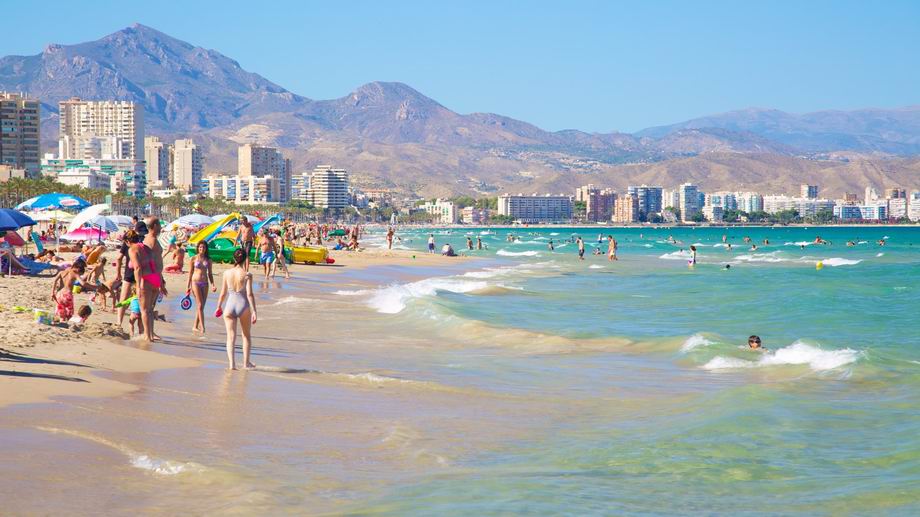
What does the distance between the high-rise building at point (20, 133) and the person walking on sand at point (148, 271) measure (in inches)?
6332

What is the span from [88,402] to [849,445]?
6.70 meters

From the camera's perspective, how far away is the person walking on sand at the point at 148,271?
12.6 meters

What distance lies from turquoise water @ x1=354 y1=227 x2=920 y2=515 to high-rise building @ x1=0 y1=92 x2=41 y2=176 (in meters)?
154

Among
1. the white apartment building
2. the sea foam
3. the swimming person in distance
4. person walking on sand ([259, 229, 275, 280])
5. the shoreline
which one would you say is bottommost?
the sea foam

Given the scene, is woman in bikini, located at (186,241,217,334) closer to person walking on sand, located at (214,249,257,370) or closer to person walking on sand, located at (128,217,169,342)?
person walking on sand, located at (128,217,169,342)

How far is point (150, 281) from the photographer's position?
12.7m

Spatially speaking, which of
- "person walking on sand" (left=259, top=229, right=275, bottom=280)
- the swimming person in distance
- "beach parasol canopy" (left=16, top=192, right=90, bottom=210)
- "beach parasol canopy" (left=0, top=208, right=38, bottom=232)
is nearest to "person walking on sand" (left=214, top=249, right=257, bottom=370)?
the swimming person in distance

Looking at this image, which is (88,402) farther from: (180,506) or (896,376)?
(896,376)

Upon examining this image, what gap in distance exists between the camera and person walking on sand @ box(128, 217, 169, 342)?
1259 centimetres

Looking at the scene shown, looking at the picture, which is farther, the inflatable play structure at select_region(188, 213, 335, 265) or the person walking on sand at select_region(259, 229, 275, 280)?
the person walking on sand at select_region(259, 229, 275, 280)

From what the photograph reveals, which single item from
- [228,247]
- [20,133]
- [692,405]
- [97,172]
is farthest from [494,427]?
[97,172]

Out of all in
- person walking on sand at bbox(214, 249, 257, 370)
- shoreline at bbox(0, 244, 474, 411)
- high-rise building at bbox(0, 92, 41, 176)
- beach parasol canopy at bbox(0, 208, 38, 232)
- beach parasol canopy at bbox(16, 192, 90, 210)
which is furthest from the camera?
high-rise building at bbox(0, 92, 41, 176)

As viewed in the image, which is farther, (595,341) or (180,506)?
(595,341)

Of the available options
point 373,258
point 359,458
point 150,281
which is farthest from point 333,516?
point 373,258
